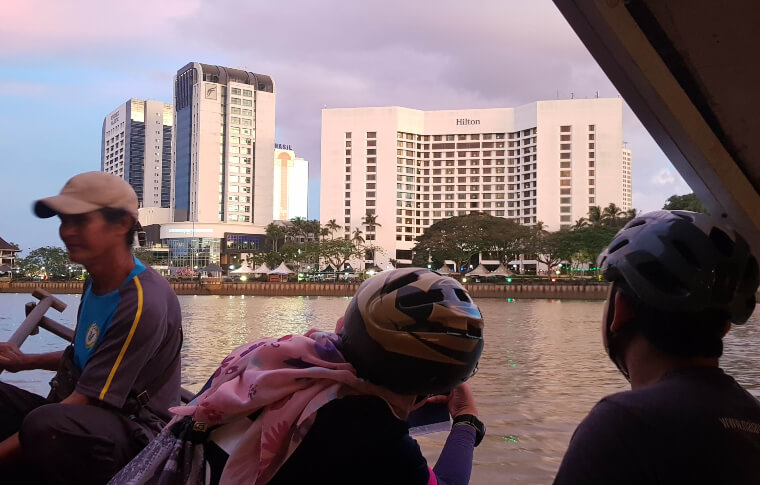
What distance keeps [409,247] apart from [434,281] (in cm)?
11785

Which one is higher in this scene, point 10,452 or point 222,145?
point 222,145

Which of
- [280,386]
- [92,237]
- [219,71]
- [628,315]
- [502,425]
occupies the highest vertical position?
[219,71]

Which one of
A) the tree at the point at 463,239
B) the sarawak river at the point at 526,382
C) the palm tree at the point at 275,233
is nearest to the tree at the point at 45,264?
the palm tree at the point at 275,233

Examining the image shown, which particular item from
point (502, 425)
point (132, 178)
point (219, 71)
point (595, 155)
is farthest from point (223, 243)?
point (502, 425)

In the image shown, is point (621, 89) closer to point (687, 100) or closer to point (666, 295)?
point (687, 100)

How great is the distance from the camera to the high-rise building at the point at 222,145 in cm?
12119

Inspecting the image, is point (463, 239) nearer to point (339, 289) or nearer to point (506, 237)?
point (506, 237)

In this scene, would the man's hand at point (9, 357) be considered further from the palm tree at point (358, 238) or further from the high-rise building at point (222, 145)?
the high-rise building at point (222, 145)

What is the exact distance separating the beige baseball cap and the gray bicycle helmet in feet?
6.02

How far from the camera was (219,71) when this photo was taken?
407ft

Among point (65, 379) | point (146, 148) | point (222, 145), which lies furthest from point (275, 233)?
point (65, 379)

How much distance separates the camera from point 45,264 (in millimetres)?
95000

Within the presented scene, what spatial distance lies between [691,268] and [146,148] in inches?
6737

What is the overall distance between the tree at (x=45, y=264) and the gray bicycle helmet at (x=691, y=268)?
3939 inches
